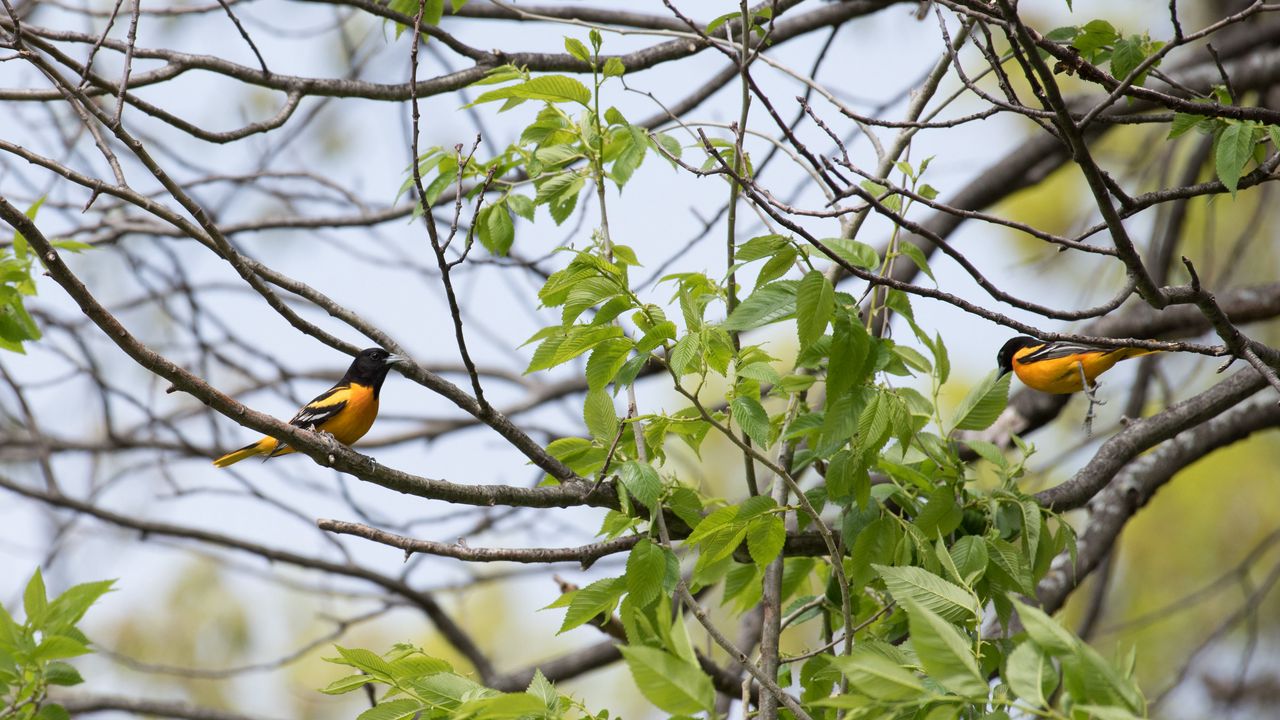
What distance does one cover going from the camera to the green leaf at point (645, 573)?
11.0 ft

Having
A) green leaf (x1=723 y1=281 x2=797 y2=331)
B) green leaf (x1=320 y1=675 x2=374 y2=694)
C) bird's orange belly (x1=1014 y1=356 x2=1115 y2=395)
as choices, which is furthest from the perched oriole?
green leaf (x1=320 y1=675 x2=374 y2=694)

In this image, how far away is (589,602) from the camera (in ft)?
11.1

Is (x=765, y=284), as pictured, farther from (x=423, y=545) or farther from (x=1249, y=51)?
(x=1249, y=51)

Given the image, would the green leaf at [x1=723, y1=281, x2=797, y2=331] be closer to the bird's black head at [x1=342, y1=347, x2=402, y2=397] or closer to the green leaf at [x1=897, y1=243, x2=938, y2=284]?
the green leaf at [x1=897, y1=243, x2=938, y2=284]

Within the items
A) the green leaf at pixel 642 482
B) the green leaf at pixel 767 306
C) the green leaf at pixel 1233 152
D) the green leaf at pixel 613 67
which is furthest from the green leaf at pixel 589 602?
the green leaf at pixel 1233 152

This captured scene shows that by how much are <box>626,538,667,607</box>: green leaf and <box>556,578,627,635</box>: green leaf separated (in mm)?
69

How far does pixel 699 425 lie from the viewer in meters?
3.80

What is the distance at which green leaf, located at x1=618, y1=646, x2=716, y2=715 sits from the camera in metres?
2.28

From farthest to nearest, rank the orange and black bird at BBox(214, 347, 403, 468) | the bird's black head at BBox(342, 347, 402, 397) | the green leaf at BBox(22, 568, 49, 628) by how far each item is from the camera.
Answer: the bird's black head at BBox(342, 347, 402, 397), the orange and black bird at BBox(214, 347, 403, 468), the green leaf at BBox(22, 568, 49, 628)

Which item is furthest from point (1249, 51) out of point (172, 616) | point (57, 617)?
point (172, 616)

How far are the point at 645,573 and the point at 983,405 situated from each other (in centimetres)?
142

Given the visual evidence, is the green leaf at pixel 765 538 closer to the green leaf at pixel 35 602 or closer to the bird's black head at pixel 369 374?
the green leaf at pixel 35 602

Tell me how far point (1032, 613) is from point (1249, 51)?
6.61 m

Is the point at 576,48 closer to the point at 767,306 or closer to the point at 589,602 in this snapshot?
the point at 767,306
